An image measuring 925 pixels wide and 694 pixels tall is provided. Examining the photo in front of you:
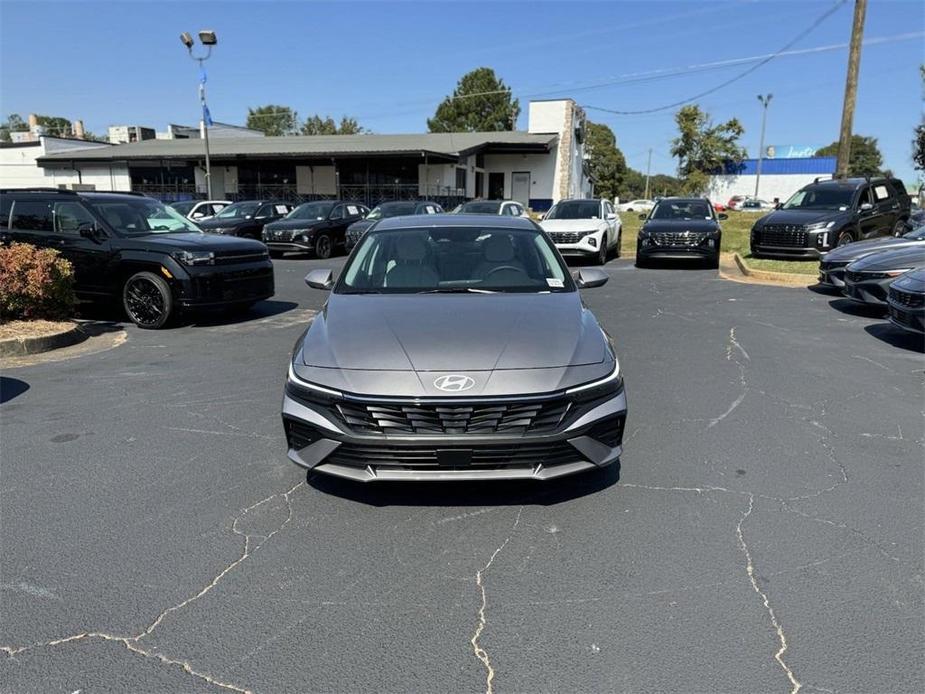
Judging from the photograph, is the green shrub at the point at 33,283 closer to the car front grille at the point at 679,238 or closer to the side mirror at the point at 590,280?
the side mirror at the point at 590,280

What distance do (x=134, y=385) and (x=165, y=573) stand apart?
11.8 ft

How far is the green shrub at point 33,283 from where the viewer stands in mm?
7887

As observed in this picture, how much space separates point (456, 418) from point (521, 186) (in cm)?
Answer: 3813

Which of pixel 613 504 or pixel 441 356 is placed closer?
pixel 441 356

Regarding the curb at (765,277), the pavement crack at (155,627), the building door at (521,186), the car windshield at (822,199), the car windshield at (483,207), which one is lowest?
the pavement crack at (155,627)

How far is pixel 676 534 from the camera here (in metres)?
3.47

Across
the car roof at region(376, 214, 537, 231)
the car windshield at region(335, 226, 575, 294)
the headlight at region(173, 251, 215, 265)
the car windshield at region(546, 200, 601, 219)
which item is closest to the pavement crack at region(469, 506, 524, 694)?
the car windshield at region(335, 226, 575, 294)

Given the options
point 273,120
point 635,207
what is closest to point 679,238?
point 635,207

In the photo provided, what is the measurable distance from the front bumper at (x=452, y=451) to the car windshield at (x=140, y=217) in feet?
23.3

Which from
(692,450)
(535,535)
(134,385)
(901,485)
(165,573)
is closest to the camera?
(165,573)

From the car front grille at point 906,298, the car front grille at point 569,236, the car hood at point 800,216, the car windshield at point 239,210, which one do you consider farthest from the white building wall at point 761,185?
the car front grille at point 906,298

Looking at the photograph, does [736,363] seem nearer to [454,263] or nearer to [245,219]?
[454,263]

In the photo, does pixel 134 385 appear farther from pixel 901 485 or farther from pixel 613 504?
pixel 901 485

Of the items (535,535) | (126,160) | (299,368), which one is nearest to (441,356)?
(299,368)
